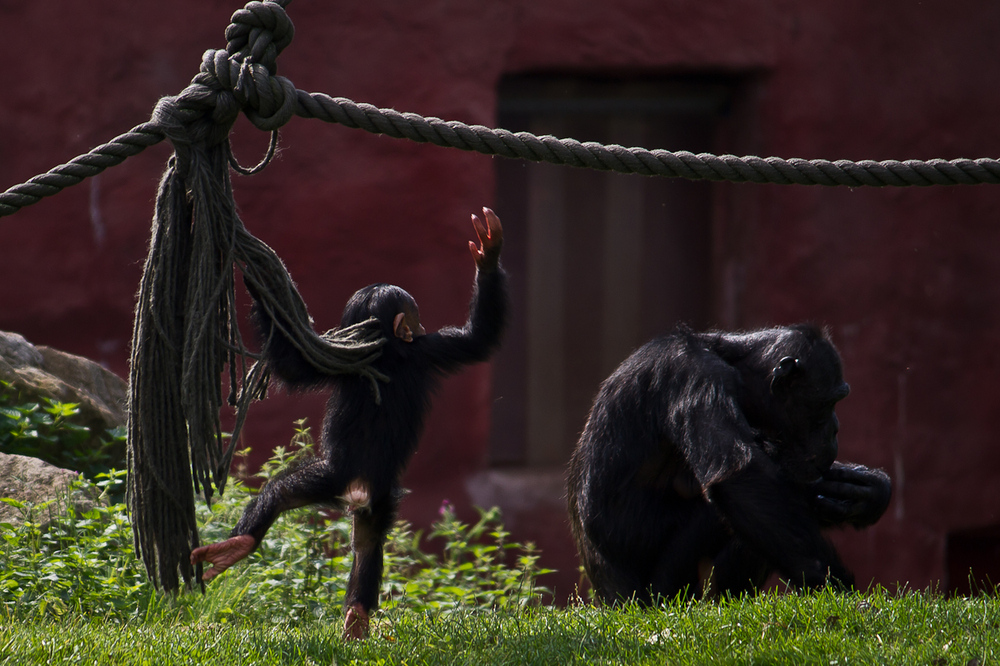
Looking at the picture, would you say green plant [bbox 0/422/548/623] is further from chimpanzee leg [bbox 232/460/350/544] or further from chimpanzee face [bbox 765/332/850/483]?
chimpanzee face [bbox 765/332/850/483]

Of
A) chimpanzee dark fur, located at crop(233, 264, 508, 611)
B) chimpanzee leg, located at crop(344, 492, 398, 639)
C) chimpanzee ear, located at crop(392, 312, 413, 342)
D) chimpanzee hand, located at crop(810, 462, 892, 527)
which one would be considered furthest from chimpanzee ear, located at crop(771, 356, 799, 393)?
chimpanzee leg, located at crop(344, 492, 398, 639)

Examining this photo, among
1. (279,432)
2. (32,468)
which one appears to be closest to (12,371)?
(32,468)

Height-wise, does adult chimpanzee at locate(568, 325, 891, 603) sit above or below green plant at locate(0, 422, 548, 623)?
above

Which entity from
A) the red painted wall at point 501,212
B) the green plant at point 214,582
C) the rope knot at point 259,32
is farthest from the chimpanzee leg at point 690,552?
the red painted wall at point 501,212

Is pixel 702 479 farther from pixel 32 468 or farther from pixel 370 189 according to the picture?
pixel 370 189

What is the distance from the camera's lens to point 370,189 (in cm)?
649

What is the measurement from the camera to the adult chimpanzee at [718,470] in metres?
3.51

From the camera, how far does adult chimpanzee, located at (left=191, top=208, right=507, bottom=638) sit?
11.7 feet

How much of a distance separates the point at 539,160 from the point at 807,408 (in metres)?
1.39

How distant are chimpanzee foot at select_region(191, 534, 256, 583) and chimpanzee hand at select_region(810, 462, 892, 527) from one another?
6.62ft

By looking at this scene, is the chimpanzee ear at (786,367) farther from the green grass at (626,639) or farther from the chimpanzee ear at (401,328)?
the chimpanzee ear at (401,328)

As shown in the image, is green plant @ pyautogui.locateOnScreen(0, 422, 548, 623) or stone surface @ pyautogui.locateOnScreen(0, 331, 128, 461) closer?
green plant @ pyautogui.locateOnScreen(0, 422, 548, 623)

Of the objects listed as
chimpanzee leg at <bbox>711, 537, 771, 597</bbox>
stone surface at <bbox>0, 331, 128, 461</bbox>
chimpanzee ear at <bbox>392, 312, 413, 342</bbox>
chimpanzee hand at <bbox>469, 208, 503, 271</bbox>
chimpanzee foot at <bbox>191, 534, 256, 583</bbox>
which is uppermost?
chimpanzee hand at <bbox>469, 208, 503, 271</bbox>

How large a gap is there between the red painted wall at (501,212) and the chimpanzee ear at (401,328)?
277cm
